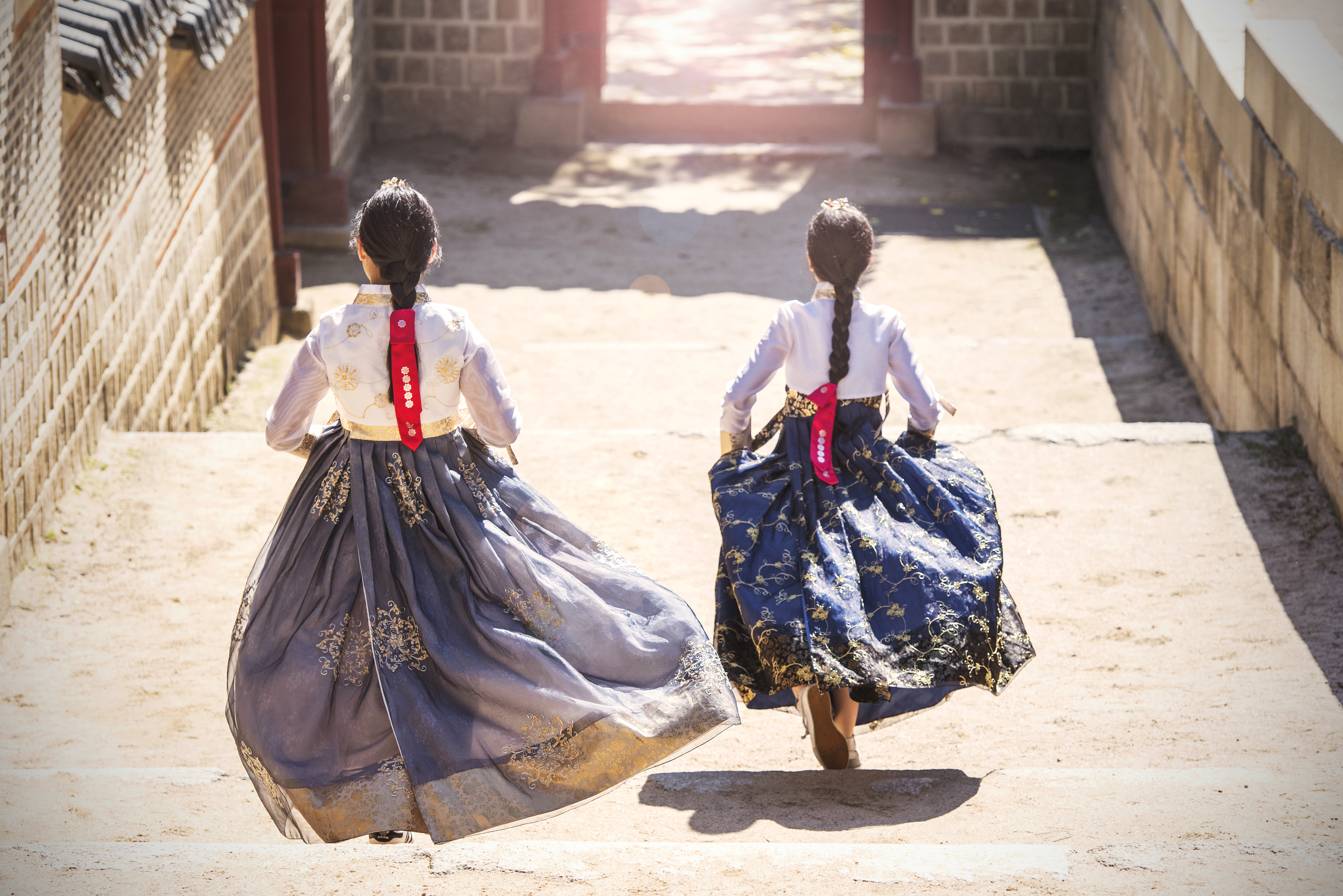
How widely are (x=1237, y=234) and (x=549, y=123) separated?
792cm

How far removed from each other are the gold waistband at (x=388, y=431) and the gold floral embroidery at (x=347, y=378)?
98mm

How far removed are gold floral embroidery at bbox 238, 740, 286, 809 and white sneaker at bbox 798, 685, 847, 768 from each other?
1.36 meters

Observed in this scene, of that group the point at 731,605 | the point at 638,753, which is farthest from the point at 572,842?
the point at 731,605

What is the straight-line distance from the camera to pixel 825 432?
3.77 m

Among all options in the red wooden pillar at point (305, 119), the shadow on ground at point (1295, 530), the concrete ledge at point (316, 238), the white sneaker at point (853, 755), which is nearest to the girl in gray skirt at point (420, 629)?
the white sneaker at point (853, 755)

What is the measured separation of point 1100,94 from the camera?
39.6 feet

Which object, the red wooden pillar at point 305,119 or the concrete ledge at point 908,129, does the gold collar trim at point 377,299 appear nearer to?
the red wooden pillar at point 305,119

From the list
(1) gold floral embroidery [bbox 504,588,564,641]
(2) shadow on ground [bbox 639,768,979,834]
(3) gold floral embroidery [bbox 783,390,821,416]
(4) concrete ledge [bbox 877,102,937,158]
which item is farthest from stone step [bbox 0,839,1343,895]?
(4) concrete ledge [bbox 877,102,937,158]

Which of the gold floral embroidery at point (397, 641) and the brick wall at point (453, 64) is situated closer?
the gold floral embroidery at point (397, 641)

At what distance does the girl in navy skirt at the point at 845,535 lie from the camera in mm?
3561

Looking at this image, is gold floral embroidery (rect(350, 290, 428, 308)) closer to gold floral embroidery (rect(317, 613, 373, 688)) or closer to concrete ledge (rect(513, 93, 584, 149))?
gold floral embroidery (rect(317, 613, 373, 688))

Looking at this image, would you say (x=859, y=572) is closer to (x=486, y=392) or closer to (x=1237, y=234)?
(x=486, y=392)

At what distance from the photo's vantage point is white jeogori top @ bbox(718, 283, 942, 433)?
3.76 meters

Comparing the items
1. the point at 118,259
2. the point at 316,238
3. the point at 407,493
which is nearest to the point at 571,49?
the point at 316,238
